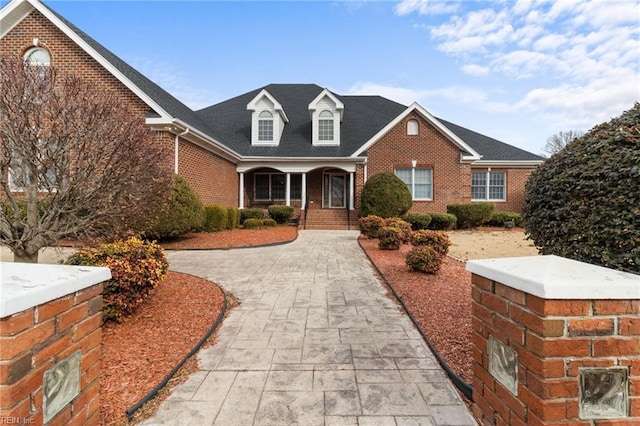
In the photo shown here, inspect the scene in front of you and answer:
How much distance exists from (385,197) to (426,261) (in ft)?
30.6

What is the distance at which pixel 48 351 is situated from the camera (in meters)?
1.53

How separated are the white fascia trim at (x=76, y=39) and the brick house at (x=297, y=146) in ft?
0.11

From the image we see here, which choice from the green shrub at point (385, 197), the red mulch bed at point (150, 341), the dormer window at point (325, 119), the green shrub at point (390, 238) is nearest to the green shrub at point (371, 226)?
the green shrub at point (390, 238)

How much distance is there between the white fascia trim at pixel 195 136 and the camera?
10.7 m

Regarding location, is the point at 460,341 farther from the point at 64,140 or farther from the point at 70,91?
the point at 70,91

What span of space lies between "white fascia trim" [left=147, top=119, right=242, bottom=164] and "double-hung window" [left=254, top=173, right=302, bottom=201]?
338 centimetres

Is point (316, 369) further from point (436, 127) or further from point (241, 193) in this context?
point (436, 127)

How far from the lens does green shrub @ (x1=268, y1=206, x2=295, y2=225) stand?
16578mm

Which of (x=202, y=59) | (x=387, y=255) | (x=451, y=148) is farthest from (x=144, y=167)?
(x=451, y=148)

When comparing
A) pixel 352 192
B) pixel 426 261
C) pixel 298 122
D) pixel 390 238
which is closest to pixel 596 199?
pixel 426 261

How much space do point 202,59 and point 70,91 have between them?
24.8ft

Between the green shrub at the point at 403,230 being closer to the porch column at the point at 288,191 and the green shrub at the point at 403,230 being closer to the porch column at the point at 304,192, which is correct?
the porch column at the point at 304,192

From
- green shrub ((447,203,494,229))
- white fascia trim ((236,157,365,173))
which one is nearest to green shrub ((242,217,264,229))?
white fascia trim ((236,157,365,173))

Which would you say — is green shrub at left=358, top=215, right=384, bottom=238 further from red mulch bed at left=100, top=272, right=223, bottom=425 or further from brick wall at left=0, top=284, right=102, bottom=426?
brick wall at left=0, top=284, right=102, bottom=426
